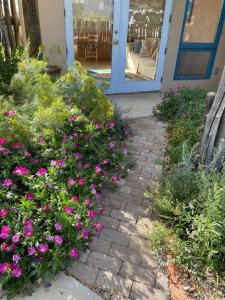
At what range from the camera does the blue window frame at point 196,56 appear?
516cm

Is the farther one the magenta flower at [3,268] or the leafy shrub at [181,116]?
the leafy shrub at [181,116]

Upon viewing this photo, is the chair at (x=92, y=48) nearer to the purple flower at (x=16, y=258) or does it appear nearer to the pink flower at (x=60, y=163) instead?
the pink flower at (x=60, y=163)

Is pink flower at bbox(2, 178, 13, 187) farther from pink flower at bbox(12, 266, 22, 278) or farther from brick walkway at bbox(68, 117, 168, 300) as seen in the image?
brick walkway at bbox(68, 117, 168, 300)

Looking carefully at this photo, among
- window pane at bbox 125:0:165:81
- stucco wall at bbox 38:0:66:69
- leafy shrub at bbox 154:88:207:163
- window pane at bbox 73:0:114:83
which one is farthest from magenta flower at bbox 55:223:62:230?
window pane at bbox 125:0:165:81

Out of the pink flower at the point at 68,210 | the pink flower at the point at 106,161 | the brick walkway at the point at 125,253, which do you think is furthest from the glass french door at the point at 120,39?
the pink flower at the point at 68,210

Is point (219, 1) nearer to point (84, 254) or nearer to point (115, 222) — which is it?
point (115, 222)

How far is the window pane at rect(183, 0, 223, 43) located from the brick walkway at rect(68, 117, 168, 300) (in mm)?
3679

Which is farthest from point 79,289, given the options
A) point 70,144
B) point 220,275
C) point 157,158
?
point 157,158

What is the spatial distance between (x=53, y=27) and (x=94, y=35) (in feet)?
2.44

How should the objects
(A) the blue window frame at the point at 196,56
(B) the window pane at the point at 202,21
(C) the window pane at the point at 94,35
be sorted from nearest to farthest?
(C) the window pane at the point at 94,35, (B) the window pane at the point at 202,21, (A) the blue window frame at the point at 196,56

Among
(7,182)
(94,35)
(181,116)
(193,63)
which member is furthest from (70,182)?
(193,63)

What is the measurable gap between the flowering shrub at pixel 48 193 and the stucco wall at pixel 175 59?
3177 millimetres

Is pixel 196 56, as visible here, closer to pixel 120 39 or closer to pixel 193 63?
pixel 193 63

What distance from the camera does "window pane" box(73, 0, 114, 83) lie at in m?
4.27
